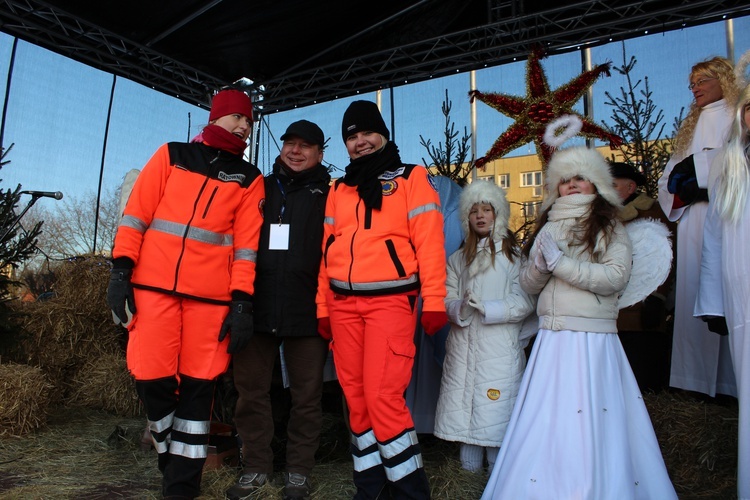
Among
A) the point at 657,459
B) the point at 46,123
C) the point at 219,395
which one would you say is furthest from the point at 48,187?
the point at 657,459

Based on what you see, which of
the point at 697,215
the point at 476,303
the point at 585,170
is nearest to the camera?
the point at 585,170

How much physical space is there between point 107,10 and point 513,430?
→ 18.6 feet

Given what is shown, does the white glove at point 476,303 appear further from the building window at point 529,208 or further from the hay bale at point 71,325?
the hay bale at point 71,325

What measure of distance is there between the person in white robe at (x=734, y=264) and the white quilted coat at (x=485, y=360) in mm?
843

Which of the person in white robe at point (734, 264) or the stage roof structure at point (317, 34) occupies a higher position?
the stage roof structure at point (317, 34)

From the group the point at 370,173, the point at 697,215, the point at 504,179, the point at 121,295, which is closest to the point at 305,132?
the point at 370,173

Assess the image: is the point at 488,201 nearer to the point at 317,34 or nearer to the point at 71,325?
the point at 71,325

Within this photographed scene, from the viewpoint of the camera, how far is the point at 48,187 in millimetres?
7660

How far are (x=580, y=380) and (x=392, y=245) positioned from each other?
3.37ft

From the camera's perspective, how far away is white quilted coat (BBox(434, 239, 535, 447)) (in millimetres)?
2943

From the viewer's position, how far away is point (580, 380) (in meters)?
2.55

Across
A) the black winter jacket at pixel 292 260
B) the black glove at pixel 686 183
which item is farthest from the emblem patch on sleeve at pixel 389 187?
the black glove at pixel 686 183

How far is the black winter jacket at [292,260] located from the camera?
296 cm

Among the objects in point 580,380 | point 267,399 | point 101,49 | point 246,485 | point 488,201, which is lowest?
point 246,485
